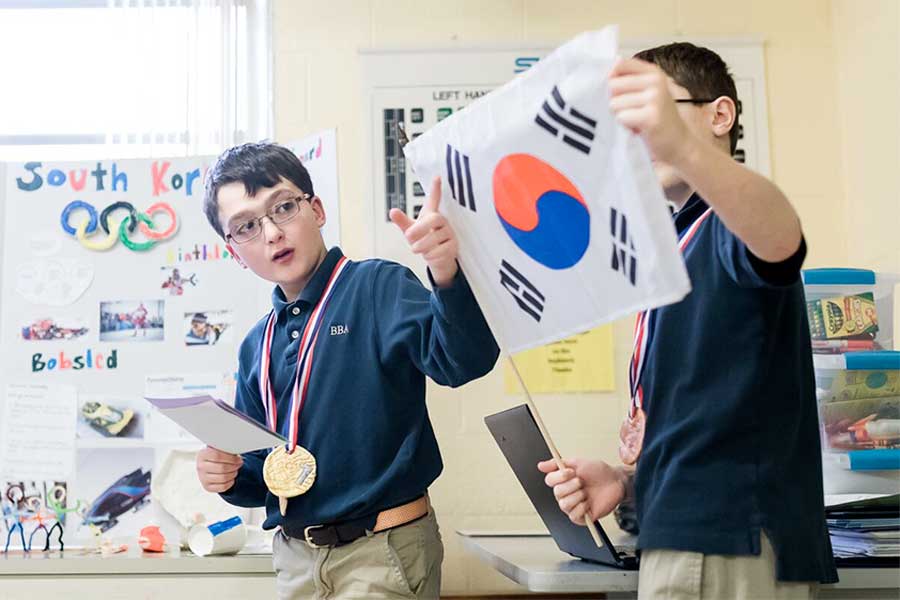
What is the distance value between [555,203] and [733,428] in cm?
35

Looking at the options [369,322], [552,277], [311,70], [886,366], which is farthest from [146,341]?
[886,366]

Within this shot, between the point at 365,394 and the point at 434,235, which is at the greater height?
the point at 434,235

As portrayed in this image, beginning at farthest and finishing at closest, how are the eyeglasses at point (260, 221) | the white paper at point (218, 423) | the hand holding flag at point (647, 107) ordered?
1. the eyeglasses at point (260, 221)
2. the white paper at point (218, 423)
3. the hand holding flag at point (647, 107)

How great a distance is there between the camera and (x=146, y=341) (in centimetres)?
241

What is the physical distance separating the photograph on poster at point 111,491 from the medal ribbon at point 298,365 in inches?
31.2

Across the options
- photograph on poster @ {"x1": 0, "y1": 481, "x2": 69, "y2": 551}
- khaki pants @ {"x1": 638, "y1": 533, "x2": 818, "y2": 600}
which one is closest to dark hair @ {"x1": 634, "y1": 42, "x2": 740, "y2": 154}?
khaki pants @ {"x1": 638, "y1": 533, "x2": 818, "y2": 600}

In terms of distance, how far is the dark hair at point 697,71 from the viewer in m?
1.30

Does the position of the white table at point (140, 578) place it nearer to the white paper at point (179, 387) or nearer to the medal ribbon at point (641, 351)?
the white paper at point (179, 387)

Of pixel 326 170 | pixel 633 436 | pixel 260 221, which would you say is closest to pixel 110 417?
pixel 326 170

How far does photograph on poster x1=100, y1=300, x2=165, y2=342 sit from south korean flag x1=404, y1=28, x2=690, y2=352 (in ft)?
4.60

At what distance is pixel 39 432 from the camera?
2.36 m

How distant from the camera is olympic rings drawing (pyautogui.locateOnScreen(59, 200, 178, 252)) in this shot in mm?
2453

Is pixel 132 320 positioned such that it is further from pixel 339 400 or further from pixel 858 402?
pixel 858 402

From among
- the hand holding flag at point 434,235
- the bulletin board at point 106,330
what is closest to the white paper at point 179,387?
the bulletin board at point 106,330
